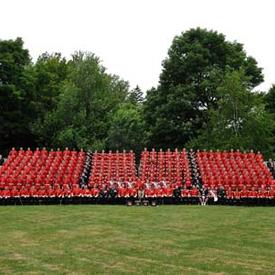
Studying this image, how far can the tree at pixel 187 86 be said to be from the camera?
4538cm

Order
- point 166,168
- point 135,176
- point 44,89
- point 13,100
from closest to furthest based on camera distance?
point 135,176, point 166,168, point 13,100, point 44,89

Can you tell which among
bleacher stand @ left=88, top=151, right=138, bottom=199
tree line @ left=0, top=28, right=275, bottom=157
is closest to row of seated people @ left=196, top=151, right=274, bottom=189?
bleacher stand @ left=88, top=151, right=138, bottom=199

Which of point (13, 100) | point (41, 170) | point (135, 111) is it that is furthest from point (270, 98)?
point (41, 170)

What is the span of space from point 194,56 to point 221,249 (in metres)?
35.6

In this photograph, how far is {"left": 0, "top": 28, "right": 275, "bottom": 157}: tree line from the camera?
140ft

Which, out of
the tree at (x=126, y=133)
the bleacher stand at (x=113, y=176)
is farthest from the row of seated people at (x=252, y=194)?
the tree at (x=126, y=133)

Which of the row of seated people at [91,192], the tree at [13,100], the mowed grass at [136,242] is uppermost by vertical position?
the tree at [13,100]

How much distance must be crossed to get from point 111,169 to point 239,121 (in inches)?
521

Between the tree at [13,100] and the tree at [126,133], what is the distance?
8.90 m

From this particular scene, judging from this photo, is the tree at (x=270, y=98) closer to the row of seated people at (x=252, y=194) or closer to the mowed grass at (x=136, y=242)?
the row of seated people at (x=252, y=194)

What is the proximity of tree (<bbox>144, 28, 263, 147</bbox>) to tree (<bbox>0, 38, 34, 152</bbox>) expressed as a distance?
11085 mm

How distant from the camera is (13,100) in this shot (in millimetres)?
47875

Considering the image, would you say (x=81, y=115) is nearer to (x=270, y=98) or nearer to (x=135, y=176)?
(x=135, y=176)

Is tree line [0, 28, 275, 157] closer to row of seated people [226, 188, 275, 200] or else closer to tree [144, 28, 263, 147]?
tree [144, 28, 263, 147]
